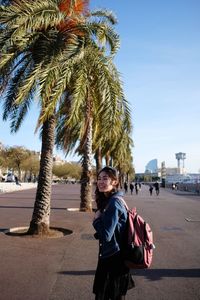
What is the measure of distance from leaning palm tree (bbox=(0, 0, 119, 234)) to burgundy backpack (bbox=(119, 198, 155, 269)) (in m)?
6.13

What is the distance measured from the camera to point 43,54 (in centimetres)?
1093

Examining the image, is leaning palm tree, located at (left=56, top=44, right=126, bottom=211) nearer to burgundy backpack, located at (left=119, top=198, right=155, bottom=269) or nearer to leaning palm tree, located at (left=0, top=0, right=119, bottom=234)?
leaning palm tree, located at (left=0, top=0, right=119, bottom=234)

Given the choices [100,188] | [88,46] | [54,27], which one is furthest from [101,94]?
[100,188]

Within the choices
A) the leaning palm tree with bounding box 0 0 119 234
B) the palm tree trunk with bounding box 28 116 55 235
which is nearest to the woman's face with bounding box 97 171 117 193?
the leaning palm tree with bounding box 0 0 119 234

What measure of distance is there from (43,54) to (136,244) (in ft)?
26.6

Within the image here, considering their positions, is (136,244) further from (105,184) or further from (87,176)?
(87,176)

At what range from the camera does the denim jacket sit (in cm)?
374

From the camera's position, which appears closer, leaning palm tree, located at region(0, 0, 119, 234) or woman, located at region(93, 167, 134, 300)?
woman, located at region(93, 167, 134, 300)

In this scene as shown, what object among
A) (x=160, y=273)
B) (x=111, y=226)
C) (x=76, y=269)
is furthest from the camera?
(x=76, y=269)

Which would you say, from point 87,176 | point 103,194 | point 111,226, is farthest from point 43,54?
point 87,176

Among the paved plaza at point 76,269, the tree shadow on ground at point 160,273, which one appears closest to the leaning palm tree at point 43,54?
the paved plaza at point 76,269

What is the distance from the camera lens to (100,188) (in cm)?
405

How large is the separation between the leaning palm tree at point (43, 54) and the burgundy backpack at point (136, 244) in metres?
6.13

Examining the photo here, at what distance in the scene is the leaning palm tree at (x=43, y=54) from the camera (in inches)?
398
